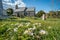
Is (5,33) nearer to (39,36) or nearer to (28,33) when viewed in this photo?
(28,33)

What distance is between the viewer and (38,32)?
204cm

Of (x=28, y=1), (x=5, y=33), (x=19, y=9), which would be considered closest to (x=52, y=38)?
(x=5, y=33)

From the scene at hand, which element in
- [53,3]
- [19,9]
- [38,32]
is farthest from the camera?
[19,9]

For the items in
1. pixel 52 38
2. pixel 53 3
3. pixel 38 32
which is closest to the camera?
pixel 52 38

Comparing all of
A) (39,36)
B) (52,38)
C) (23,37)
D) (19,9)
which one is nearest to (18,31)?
(23,37)

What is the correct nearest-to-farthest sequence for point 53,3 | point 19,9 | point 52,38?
point 52,38 → point 53,3 → point 19,9

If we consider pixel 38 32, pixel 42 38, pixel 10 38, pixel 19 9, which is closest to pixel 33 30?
pixel 38 32

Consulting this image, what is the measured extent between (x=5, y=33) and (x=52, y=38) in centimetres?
74

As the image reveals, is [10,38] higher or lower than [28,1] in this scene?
lower

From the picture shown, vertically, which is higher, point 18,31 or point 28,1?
point 28,1

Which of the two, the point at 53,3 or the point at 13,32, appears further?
the point at 53,3

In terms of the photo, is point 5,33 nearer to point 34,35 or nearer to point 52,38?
point 34,35

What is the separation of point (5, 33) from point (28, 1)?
96 centimetres

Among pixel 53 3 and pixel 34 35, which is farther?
pixel 53 3
